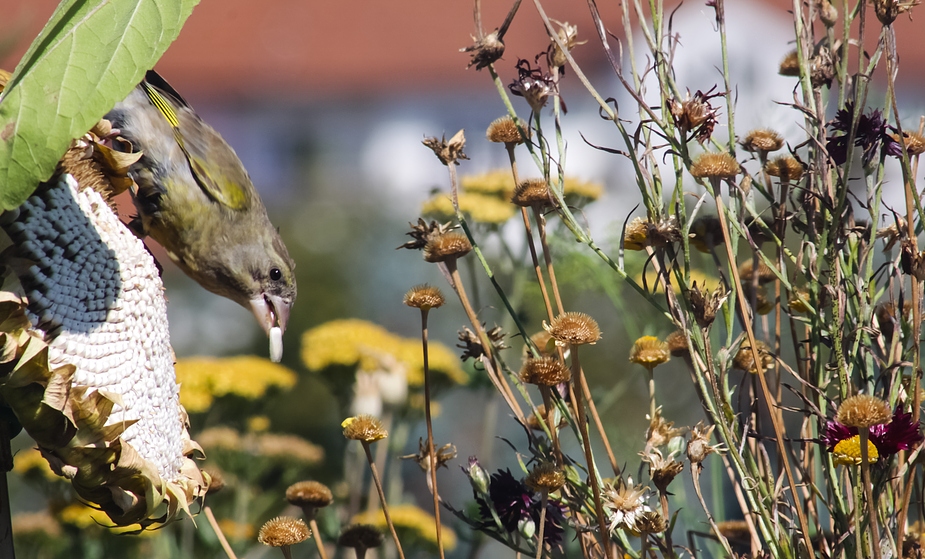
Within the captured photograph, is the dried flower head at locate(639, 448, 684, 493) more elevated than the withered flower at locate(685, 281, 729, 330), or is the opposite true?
the withered flower at locate(685, 281, 729, 330)

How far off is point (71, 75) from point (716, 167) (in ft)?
1.44

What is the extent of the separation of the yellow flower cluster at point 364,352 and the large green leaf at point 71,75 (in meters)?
0.94

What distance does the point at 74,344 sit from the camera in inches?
19.1

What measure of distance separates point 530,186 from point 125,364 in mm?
366

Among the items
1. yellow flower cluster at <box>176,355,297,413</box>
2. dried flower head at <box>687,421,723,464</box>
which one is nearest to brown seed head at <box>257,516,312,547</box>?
dried flower head at <box>687,421,723,464</box>

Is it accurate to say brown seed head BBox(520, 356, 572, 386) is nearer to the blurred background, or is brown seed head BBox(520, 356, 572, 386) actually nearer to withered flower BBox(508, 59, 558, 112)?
withered flower BBox(508, 59, 558, 112)

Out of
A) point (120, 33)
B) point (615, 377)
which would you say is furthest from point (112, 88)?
point (615, 377)

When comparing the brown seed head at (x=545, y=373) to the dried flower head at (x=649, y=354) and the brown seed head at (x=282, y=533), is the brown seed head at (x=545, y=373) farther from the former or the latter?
the brown seed head at (x=282, y=533)

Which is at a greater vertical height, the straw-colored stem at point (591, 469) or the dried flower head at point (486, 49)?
the dried flower head at point (486, 49)

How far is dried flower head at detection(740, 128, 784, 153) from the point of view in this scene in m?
0.70

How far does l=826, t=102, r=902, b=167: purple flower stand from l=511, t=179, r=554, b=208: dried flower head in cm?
25

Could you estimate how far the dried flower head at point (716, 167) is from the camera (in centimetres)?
58

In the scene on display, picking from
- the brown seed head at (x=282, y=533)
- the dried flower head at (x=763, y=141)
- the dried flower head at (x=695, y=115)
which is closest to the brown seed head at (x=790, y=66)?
the dried flower head at (x=763, y=141)

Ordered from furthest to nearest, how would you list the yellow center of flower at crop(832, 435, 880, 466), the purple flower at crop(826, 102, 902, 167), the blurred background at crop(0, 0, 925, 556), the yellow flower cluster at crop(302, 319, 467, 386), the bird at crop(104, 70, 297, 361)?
1. the blurred background at crop(0, 0, 925, 556)
2. the yellow flower cluster at crop(302, 319, 467, 386)
3. the bird at crop(104, 70, 297, 361)
4. the purple flower at crop(826, 102, 902, 167)
5. the yellow center of flower at crop(832, 435, 880, 466)
